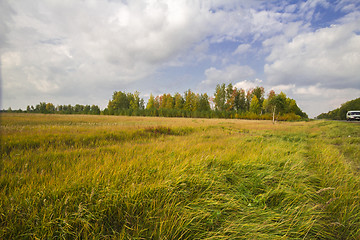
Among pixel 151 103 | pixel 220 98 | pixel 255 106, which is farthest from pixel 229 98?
pixel 151 103

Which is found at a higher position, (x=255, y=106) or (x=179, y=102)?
(x=179, y=102)

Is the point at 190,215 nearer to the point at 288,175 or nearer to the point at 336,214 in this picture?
the point at 336,214

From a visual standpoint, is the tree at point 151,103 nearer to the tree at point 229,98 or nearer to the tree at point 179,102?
the tree at point 179,102

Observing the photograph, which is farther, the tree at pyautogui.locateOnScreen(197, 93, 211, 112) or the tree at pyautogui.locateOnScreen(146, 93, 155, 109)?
the tree at pyautogui.locateOnScreen(146, 93, 155, 109)

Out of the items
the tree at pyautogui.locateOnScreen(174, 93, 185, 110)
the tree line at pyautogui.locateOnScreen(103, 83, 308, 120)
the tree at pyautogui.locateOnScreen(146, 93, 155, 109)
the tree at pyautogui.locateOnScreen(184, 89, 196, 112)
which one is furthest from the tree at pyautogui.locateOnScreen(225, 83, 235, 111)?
the tree at pyautogui.locateOnScreen(146, 93, 155, 109)

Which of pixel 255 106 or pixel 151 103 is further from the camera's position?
pixel 151 103

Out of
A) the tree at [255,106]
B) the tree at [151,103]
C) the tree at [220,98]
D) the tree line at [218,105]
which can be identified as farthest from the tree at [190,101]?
the tree at [255,106]

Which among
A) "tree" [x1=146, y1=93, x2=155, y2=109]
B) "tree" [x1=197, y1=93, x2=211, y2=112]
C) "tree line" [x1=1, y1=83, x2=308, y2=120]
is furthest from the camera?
"tree" [x1=146, y1=93, x2=155, y2=109]

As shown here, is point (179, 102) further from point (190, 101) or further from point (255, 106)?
point (255, 106)

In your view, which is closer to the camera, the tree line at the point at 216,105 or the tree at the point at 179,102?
the tree line at the point at 216,105

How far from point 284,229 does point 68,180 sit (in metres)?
3.48

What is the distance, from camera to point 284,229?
1931mm

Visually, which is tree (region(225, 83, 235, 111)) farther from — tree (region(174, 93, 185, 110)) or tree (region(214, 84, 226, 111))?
tree (region(174, 93, 185, 110))

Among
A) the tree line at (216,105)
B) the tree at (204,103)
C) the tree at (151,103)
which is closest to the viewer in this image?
the tree line at (216,105)
